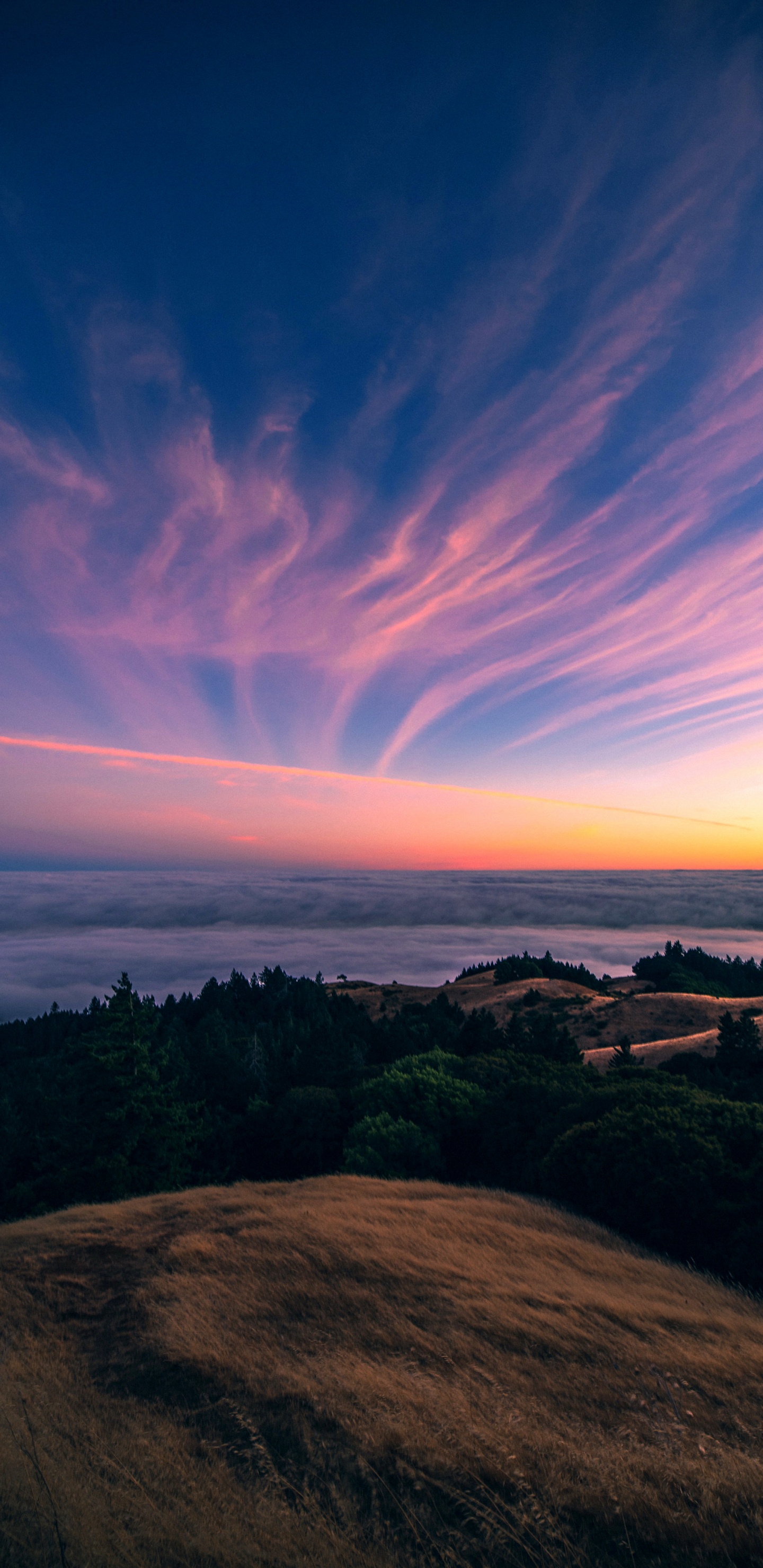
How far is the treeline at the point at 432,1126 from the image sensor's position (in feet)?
68.4

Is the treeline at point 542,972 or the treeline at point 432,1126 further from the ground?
the treeline at point 432,1126

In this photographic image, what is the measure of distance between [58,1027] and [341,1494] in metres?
144

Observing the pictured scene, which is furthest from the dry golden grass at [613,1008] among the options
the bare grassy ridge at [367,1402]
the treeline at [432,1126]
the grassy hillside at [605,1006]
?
the bare grassy ridge at [367,1402]

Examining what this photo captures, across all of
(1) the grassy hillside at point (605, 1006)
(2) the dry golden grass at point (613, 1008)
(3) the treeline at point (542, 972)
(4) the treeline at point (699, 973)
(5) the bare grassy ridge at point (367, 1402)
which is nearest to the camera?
(5) the bare grassy ridge at point (367, 1402)

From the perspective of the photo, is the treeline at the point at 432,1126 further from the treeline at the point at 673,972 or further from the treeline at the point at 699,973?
the treeline at the point at 699,973

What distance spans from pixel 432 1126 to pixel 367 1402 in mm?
26668

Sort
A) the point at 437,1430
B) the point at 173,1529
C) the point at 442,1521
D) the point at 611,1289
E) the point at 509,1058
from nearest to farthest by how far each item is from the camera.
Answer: the point at 173,1529
the point at 442,1521
the point at 437,1430
the point at 611,1289
the point at 509,1058

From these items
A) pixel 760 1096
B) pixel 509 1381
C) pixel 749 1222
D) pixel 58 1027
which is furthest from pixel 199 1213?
pixel 58 1027

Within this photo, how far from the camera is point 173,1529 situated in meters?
6.52

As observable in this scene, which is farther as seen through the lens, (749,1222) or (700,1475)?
(749,1222)

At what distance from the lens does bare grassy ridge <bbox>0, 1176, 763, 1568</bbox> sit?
680 centimetres

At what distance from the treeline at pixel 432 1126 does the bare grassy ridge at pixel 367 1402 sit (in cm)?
318

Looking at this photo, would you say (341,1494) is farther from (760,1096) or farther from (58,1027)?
(58,1027)

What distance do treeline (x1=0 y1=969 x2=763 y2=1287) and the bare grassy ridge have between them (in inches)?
125
